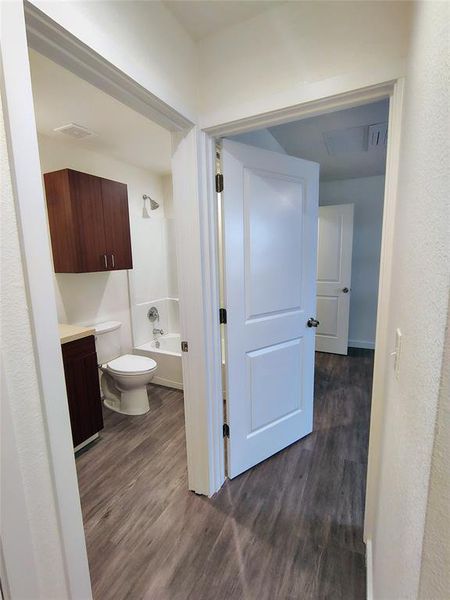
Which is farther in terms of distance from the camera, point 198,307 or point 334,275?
point 334,275

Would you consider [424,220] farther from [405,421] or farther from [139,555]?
[139,555]

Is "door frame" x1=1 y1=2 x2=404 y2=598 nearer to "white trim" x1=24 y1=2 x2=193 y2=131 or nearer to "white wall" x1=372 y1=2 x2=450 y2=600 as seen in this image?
"white trim" x1=24 y1=2 x2=193 y2=131

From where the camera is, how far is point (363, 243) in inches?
157

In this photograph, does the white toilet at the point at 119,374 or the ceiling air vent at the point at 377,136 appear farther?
the white toilet at the point at 119,374

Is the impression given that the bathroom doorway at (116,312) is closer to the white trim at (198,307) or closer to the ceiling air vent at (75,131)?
the ceiling air vent at (75,131)

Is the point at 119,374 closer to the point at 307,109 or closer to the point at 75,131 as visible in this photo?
the point at 75,131

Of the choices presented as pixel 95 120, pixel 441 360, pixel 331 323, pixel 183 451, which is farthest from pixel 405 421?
pixel 331 323

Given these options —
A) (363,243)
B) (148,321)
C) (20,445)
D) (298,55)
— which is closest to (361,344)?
(363,243)

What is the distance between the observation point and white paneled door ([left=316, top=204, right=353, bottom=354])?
12.2 ft

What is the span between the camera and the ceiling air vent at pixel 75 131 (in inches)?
81.9

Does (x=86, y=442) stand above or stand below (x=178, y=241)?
below

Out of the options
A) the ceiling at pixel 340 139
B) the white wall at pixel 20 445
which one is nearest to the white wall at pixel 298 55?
the ceiling at pixel 340 139

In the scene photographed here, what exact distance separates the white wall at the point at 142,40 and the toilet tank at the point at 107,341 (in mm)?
1937

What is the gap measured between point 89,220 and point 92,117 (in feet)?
2.37
